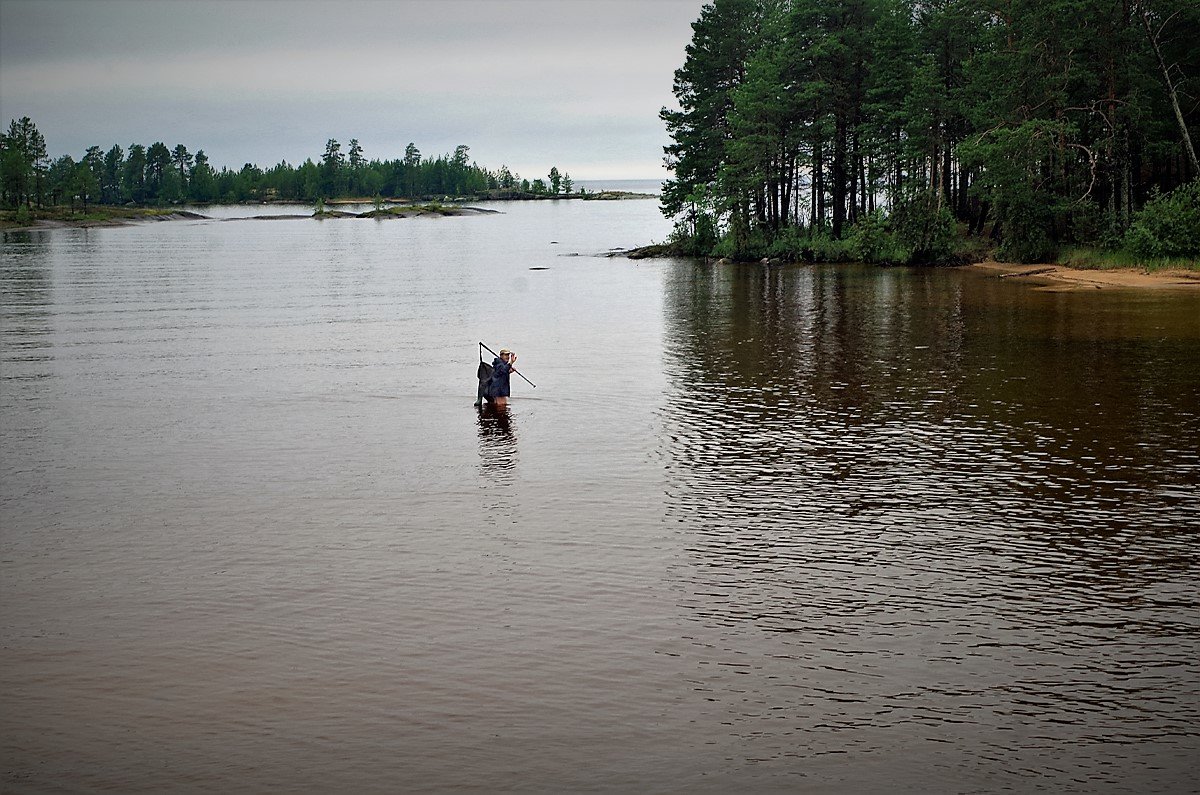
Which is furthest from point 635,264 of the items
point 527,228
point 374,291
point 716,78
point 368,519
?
point 527,228

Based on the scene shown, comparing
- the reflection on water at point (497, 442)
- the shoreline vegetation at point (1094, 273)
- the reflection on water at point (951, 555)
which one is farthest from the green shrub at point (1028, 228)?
the reflection on water at point (497, 442)

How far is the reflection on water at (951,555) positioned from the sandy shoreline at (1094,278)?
18.2m

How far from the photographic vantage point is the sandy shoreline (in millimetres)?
50156

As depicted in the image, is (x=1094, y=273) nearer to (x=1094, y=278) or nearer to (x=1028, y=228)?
(x=1094, y=278)

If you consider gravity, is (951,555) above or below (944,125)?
below

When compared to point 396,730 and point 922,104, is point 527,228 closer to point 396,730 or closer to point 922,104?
point 922,104

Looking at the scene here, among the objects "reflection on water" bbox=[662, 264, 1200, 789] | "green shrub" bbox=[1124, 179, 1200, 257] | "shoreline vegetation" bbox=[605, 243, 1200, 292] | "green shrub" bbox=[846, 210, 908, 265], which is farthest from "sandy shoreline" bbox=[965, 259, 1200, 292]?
"reflection on water" bbox=[662, 264, 1200, 789]

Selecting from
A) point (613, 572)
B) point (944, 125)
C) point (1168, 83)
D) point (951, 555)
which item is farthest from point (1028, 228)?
point (613, 572)

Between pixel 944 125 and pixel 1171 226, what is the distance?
69.1 ft

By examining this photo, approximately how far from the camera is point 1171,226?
53.2 m

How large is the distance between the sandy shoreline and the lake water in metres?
16.1

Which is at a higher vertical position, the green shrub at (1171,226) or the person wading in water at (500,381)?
the green shrub at (1171,226)

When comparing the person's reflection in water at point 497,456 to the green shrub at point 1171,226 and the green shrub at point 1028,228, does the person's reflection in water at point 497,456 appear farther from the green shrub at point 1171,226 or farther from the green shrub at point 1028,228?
the green shrub at point 1028,228

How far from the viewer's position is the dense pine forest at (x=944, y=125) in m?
55.8
